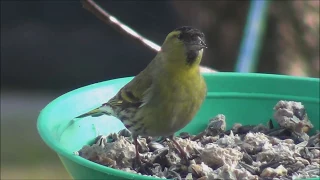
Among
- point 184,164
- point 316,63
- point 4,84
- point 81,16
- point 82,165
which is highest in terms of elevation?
point 81,16

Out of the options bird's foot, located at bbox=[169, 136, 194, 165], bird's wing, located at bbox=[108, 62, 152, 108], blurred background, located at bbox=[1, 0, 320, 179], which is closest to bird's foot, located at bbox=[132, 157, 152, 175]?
bird's foot, located at bbox=[169, 136, 194, 165]

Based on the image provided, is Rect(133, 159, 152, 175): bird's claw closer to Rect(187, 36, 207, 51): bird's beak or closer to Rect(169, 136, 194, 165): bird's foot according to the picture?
Rect(169, 136, 194, 165): bird's foot

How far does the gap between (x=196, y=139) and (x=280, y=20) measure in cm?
310

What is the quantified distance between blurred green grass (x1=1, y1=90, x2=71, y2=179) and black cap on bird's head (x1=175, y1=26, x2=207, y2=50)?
556 cm

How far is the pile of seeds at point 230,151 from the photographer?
310 cm

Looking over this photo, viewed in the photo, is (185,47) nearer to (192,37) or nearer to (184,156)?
(192,37)

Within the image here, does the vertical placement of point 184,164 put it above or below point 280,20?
below

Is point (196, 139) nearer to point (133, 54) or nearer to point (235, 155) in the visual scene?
point (235, 155)

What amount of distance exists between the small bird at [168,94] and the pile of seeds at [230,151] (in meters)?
0.07

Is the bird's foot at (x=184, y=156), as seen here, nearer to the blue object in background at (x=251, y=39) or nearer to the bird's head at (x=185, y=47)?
the bird's head at (x=185, y=47)

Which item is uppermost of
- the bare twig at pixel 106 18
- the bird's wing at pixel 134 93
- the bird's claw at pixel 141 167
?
the bare twig at pixel 106 18

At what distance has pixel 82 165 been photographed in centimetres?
263

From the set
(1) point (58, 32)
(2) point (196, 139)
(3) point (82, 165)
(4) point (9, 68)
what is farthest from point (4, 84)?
(3) point (82, 165)

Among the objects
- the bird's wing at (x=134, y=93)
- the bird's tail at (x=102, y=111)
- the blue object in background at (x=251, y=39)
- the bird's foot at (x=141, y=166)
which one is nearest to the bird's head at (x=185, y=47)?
the bird's wing at (x=134, y=93)
